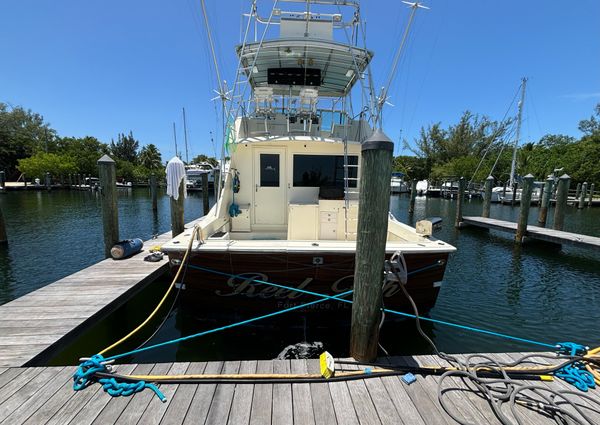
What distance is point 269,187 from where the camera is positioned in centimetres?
732

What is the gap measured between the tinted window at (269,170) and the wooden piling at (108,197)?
364cm

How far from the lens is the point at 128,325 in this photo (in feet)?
21.4

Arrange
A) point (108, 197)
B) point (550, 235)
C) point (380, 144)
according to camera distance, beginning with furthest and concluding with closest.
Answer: point (550, 235)
point (108, 197)
point (380, 144)

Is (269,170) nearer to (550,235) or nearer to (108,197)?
(108,197)

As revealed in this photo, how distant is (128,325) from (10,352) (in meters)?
3.00

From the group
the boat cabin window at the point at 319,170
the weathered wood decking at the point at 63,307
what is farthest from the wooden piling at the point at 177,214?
the boat cabin window at the point at 319,170

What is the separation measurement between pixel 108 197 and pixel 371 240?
23.8 feet

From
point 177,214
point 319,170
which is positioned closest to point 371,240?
point 319,170

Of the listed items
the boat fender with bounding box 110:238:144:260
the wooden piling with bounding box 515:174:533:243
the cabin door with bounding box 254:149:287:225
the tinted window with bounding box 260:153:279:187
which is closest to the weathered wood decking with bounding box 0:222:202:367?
the boat fender with bounding box 110:238:144:260

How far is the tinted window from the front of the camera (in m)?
7.23

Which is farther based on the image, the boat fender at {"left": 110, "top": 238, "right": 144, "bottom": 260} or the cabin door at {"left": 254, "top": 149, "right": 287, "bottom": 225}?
the boat fender at {"left": 110, "top": 238, "right": 144, "bottom": 260}

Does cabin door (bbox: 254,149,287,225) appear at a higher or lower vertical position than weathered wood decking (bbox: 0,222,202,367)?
higher

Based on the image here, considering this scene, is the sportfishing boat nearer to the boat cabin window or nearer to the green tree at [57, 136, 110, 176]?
the boat cabin window

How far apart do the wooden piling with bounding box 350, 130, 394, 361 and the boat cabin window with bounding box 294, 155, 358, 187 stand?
13.3 ft
